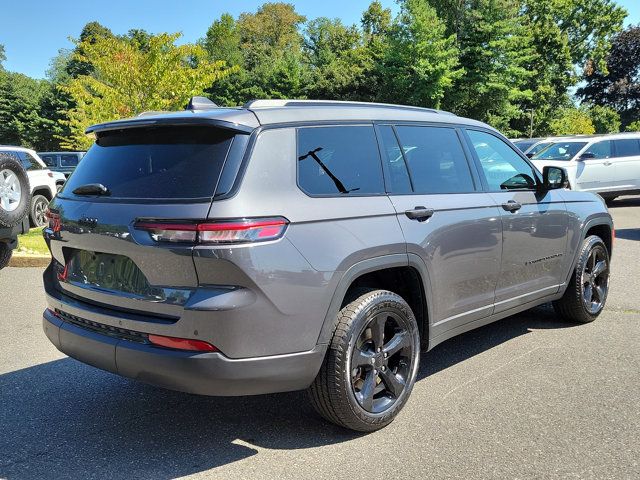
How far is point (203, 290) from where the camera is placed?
2.72 m

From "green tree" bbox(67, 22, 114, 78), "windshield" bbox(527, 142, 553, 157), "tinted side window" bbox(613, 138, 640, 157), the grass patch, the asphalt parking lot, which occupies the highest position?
"green tree" bbox(67, 22, 114, 78)

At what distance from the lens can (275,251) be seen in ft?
9.13

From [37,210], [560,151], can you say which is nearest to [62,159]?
[37,210]

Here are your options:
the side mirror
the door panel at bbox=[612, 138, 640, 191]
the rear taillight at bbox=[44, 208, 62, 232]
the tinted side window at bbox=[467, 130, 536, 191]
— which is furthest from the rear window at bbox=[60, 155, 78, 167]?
the side mirror

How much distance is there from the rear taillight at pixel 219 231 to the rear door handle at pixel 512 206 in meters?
2.11

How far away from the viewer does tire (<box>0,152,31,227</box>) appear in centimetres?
720

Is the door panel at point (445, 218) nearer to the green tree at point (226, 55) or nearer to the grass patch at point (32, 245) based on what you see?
the grass patch at point (32, 245)

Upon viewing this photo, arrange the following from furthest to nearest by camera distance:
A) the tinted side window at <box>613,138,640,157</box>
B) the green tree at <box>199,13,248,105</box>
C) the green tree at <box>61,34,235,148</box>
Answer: the green tree at <box>199,13,248,105</box>, the tinted side window at <box>613,138,640,157</box>, the green tree at <box>61,34,235,148</box>

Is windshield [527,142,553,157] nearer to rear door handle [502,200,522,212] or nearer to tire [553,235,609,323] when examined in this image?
tire [553,235,609,323]

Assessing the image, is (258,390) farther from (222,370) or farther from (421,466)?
(421,466)

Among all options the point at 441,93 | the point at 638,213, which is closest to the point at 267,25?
the point at 441,93

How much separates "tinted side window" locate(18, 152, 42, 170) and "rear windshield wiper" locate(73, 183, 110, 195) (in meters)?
9.04

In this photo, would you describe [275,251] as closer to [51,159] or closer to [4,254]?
[4,254]

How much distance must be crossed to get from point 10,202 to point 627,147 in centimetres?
1459
